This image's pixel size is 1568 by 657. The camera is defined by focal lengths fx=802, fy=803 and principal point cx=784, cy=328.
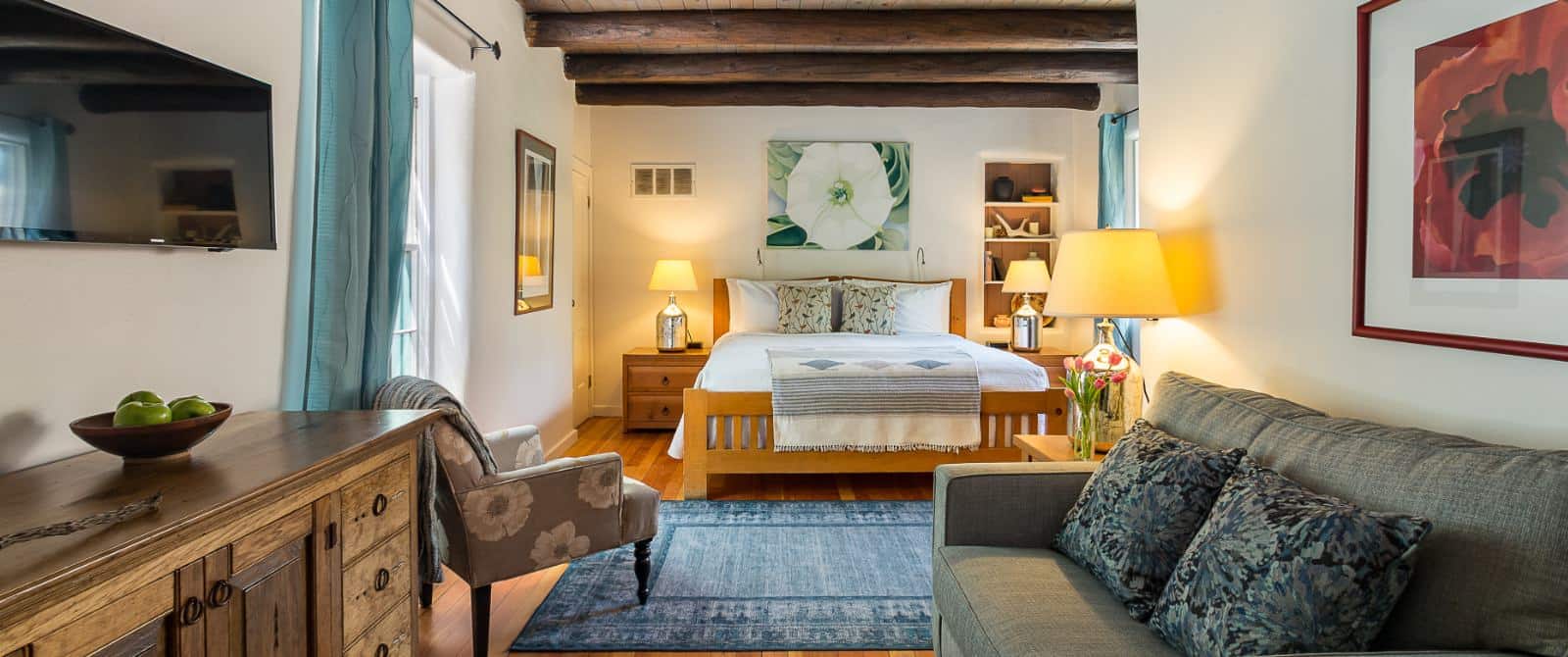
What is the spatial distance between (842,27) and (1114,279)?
2449mm

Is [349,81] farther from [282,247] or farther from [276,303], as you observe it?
[276,303]

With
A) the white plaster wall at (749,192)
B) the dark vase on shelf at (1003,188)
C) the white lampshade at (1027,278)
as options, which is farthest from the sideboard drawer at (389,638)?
the dark vase on shelf at (1003,188)

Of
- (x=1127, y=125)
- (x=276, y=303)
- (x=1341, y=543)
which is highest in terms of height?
(x=1127, y=125)

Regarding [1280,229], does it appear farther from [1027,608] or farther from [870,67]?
[870,67]

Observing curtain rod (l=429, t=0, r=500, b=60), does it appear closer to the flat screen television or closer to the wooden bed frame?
the flat screen television

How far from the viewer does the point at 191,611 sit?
3.81 feet

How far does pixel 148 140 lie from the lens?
5.04 feet


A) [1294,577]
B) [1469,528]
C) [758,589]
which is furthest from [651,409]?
[1469,528]

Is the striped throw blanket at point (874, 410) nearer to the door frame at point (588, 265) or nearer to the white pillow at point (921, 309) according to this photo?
the white pillow at point (921, 309)

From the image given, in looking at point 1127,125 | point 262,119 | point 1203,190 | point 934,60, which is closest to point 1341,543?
point 1203,190

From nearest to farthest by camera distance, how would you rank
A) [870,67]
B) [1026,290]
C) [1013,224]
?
[870,67], [1026,290], [1013,224]

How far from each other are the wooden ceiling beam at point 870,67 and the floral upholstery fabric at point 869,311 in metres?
1.40

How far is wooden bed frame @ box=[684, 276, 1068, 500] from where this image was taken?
151 inches

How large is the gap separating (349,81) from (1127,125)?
4741mm
